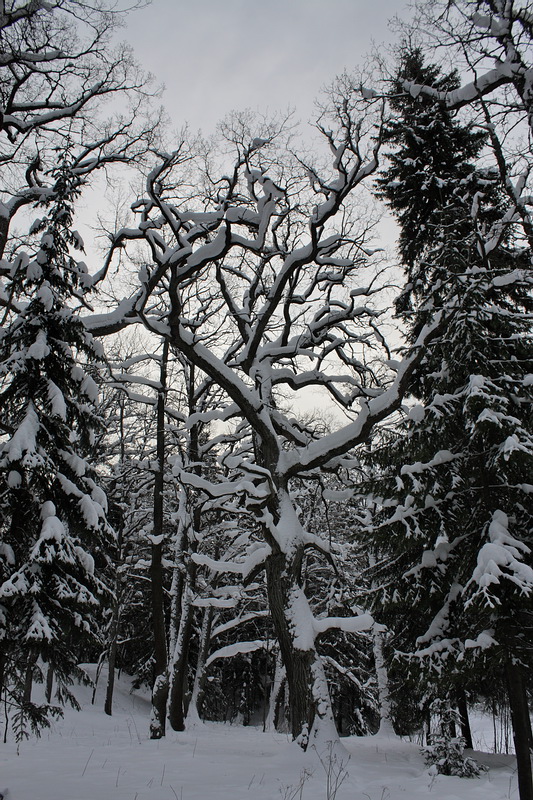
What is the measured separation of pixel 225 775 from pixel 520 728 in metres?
3.90

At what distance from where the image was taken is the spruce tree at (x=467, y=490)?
6.36 m

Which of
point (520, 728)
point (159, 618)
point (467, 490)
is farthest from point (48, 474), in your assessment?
point (159, 618)

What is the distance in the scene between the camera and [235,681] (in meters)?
29.1

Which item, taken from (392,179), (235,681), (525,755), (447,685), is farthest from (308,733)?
(235,681)

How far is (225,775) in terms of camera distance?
7.01m

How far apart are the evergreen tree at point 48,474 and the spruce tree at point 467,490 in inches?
184

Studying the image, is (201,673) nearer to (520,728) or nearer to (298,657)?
(298,657)

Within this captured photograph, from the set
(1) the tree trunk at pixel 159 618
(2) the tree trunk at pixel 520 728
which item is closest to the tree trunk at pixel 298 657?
(2) the tree trunk at pixel 520 728

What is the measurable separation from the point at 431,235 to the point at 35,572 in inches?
423

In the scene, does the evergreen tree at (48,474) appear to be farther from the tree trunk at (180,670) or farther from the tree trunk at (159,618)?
the tree trunk at (180,670)

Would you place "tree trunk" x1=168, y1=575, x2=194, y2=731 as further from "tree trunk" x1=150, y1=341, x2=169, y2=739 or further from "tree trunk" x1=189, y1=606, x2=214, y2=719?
"tree trunk" x1=189, y1=606, x2=214, y2=719

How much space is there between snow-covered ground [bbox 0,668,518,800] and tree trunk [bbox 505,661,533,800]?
57 centimetres

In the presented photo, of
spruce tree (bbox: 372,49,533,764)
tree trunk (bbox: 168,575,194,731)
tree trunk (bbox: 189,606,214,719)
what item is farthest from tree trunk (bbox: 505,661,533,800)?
tree trunk (bbox: 189,606,214,719)

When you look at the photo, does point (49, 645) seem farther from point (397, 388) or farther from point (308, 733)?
point (397, 388)
